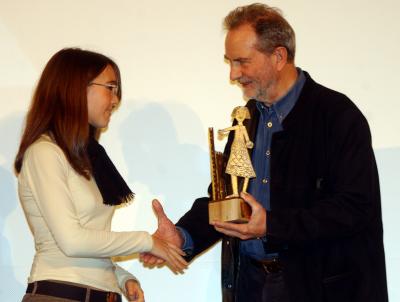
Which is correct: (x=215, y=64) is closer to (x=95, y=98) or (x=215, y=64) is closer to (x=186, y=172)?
(x=186, y=172)

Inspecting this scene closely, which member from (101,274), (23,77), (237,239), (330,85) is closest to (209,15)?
(330,85)

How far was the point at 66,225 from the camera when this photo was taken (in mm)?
→ 2137

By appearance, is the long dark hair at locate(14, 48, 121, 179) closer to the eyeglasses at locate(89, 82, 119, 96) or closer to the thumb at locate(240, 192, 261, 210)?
the eyeglasses at locate(89, 82, 119, 96)

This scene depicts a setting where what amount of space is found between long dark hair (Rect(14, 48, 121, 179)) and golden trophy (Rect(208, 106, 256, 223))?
0.44 meters

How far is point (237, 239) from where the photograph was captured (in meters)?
2.49

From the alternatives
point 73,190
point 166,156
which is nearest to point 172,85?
point 166,156

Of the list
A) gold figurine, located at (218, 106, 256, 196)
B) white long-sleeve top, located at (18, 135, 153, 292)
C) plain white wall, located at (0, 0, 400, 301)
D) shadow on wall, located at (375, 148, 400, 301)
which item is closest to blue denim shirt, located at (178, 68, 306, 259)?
gold figurine, located at (218, 106, 256, 196)

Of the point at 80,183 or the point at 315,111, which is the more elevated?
the point at 315,111

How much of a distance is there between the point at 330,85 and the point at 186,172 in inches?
30.1

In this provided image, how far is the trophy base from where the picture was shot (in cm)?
223

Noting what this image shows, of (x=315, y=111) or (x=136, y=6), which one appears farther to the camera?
(x=136, y=6)

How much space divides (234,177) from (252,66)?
47 cm

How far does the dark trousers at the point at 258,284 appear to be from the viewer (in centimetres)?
237

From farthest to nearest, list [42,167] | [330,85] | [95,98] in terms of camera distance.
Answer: [330,85], [95,98], [42,167]
